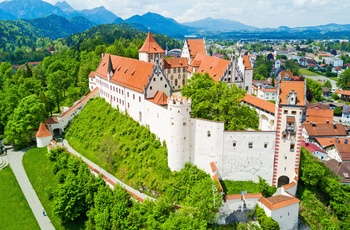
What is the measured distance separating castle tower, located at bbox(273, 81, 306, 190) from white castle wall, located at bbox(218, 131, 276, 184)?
105 cm

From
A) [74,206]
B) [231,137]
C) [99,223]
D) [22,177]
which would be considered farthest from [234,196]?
[22,177]

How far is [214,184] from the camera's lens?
138 feet

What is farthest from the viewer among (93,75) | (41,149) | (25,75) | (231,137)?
(25,75)

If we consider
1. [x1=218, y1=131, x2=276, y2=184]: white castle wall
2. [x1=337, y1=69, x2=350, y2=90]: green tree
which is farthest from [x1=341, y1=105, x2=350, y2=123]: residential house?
[x1=218, y1=131, x2=276, y2=184]: white castle wall

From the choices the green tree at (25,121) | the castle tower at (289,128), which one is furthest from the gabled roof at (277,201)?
the green tree at (25,121)

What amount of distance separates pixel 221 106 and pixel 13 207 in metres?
35.2

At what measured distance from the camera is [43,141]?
65.2 meters

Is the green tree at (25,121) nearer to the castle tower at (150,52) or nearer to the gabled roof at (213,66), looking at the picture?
the castle tower at (150,52)

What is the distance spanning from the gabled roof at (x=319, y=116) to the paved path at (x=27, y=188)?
215 feet

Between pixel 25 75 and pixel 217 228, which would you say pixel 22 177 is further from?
pixel 25 75

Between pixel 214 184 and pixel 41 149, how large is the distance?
123ft

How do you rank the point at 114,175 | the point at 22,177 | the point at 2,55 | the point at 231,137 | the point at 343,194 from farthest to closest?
the point at 2,55 → the point at 22,177 → the point at 114,175 → the point at 343,194 → the point at 231,137

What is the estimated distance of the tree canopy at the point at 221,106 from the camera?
49.1m

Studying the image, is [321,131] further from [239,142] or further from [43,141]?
[43,141]
